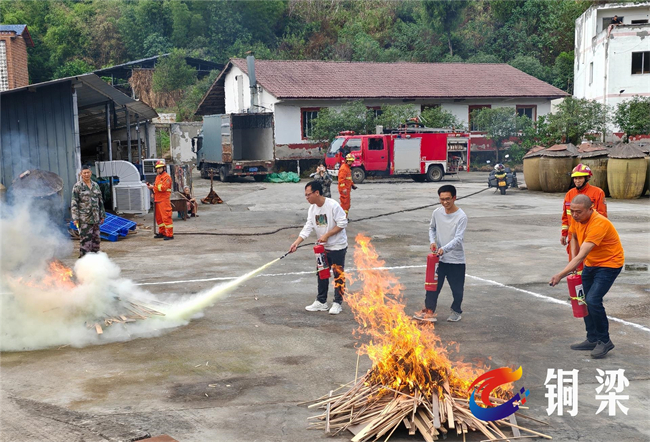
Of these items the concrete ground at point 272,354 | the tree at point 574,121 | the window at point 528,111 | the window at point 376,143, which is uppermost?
the window at point 528,111

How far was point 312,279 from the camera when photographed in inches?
432

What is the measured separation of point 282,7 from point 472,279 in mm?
50904

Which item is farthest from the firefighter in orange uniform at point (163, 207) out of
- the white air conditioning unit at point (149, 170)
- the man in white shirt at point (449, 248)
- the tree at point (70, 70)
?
the tree at point (70, 70)

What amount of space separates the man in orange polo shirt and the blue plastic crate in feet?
35.9

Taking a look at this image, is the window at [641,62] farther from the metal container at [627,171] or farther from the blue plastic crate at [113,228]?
the blue plastic crate at [113,228]

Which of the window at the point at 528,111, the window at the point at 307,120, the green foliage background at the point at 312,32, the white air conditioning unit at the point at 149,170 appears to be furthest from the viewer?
the green foliage background at the point at 312,32

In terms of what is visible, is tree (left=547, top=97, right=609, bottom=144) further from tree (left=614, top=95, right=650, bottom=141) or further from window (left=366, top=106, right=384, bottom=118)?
window (left=366, top=106, right=384, bottom=118)

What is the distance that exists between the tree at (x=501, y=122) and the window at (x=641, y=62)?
7.45 metres

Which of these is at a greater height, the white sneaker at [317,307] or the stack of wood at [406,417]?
the stack of wood at [406,417]

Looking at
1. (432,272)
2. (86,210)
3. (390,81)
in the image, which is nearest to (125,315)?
(432,272)

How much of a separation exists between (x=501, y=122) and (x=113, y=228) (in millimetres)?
28072

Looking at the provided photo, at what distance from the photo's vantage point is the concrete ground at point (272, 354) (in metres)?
5.34

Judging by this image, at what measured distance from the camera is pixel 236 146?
115 ft

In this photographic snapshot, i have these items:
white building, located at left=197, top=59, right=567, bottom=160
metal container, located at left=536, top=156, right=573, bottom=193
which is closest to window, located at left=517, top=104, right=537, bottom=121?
white building, located at left=197, top=59, right=567, bottom=160
